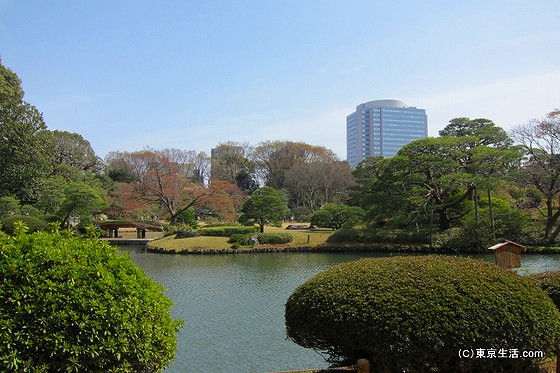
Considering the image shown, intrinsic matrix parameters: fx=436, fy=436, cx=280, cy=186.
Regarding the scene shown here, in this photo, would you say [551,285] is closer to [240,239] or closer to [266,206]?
[240,239]

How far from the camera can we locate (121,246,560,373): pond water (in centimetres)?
654

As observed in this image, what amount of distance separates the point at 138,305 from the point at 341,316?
1.70 meters

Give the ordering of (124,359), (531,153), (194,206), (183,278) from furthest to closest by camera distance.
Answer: (194,206) → (531,153) → (183,278) → (124,359)

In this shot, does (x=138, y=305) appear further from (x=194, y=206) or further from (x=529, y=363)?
(x=194, y=206)

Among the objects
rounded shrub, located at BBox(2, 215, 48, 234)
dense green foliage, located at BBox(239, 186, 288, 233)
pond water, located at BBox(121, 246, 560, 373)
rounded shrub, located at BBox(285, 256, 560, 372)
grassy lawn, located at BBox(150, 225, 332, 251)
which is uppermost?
dense green foliage, located at BBox(239, 186, 288, 233)

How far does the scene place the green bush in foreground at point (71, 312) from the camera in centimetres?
288

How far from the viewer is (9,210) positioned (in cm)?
2452

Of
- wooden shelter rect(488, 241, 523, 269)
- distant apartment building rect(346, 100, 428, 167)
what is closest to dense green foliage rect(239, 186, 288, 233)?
wooden shelter rect(488, 241, 523, 269)

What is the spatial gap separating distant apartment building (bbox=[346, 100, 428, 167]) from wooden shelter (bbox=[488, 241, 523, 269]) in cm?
8716

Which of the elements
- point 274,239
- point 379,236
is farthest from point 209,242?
point 379,236

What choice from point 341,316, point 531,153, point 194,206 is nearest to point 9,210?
point 194,206

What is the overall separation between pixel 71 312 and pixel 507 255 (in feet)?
25.1

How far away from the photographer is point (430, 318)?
357 centimetres

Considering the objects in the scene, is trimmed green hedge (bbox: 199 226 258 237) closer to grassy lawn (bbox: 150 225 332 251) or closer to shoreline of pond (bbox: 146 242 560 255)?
grassy lawn (bbox: 150 225 332 251)
